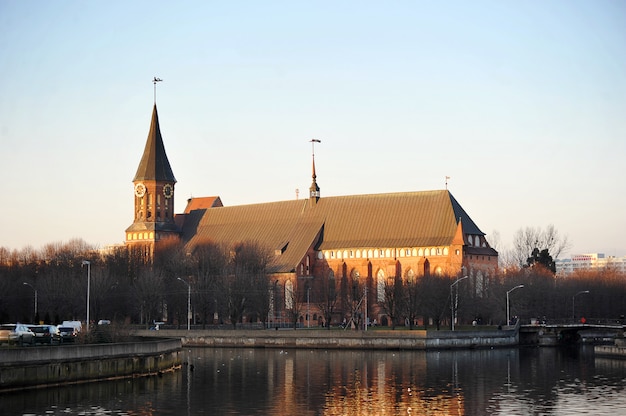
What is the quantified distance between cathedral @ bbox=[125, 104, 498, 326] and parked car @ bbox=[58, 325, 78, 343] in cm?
5457

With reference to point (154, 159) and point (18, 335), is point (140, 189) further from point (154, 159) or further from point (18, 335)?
point (18, 335)

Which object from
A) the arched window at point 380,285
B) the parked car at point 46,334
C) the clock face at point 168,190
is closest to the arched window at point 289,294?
the arched window at point 380,285

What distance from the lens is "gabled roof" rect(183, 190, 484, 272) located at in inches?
5650

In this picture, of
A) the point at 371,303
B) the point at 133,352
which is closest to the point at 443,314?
the point at 371,303

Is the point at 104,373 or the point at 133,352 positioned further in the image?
the point at 133,352

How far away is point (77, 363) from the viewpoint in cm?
5819

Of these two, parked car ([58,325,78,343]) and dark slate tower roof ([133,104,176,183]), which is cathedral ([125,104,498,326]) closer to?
dark slate tower roof ([133,104,176,183])

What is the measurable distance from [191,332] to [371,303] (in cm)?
3681

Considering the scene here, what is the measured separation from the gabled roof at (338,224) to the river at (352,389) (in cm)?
5421

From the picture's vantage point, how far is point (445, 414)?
163ft

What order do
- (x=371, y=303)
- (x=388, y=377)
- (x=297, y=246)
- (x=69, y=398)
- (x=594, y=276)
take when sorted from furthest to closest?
1. (x=594, y=276)
2. (x=297, y=246)
3. (x=371, y=303)
4. (x=388, y=377)
5. (x=69, y=398)

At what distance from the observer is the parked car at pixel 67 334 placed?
70.2 meters

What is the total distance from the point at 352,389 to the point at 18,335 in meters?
22.3

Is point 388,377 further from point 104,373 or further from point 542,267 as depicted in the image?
point 542,267
